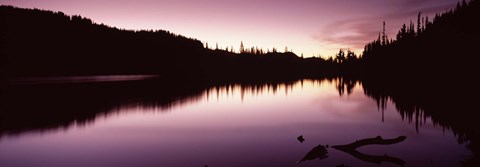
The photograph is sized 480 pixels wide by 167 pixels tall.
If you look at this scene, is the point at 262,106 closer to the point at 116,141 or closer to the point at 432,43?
the point at 116,141

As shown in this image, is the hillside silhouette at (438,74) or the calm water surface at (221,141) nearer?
the calm water surface at (221,141)

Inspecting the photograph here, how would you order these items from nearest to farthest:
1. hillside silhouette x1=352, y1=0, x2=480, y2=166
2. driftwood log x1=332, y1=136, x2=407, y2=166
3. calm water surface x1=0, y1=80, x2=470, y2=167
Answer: driftwood log x1=332, y1=136, x2=407, y2=166 → calm water surface x1=0, y1=80, x2=470, y2=167 → hillside silhouette x1=352, y1=0, x2=480, y2=166

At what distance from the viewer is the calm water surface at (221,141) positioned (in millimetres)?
21391

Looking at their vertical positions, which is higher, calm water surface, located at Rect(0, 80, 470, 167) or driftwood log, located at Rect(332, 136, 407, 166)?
driftwood log, located at Rect(332, 136, 407, 166)

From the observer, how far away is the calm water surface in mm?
21391

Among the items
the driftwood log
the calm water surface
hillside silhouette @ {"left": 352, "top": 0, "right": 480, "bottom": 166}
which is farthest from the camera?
hillside silhouette @ {"left": 352, "top": 0, "right": 480, "bottom": 166}

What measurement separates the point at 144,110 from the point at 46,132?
60.2 ft

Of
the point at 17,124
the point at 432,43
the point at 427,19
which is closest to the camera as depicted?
the point at 17,124

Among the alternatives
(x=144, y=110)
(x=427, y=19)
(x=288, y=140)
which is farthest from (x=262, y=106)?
(x=427, y=19)

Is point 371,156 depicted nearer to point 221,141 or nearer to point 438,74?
point 221,141

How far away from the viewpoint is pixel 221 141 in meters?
27.7

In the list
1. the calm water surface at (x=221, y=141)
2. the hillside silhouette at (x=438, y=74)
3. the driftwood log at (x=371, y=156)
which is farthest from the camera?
the hillside silhouette at (x=438, y=74)

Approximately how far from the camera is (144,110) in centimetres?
4956

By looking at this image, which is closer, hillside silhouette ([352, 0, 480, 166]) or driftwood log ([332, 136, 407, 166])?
driftwood log ([332, 136, 407, 166])
